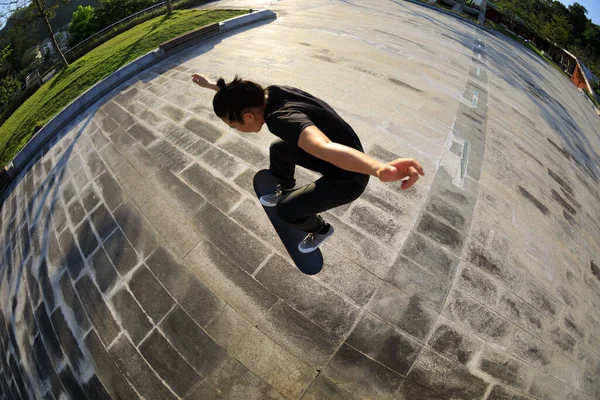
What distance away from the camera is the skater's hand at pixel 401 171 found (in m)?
1.59

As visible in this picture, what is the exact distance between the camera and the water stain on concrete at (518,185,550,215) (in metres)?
5.29

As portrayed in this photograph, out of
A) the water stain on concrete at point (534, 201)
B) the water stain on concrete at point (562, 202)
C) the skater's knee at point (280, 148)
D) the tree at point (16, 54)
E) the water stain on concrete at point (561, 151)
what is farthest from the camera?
the tree at point (16, 54)

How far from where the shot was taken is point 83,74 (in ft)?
45.8

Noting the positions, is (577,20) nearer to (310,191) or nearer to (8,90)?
(310,191)

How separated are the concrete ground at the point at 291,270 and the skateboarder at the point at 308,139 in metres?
1.28

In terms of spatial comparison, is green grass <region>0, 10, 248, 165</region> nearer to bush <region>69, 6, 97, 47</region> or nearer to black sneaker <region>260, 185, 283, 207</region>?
bush <region>69, 6, 97, 47</region>

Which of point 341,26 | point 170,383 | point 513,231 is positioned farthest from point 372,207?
point 341,26

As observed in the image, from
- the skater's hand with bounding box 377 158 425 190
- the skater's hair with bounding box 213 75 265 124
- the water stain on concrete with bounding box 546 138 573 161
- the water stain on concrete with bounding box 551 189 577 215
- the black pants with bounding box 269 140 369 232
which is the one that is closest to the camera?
the skater's hand with bounding box 377 158 425 190

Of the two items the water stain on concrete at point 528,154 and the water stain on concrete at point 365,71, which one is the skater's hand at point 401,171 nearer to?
the water stain on concrete at point 528,154

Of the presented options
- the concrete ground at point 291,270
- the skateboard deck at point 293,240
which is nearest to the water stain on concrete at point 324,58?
the concrete ground at point 291,270

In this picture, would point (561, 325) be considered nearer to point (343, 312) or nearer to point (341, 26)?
point (343, 312)

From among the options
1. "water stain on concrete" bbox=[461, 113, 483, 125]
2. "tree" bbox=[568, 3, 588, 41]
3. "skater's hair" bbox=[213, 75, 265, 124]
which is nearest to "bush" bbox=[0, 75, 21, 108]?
"skater's hair" bbox=[213, 75, 265, 124]

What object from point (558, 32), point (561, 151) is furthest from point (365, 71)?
point (558, 32)

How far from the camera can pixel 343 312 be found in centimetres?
329
